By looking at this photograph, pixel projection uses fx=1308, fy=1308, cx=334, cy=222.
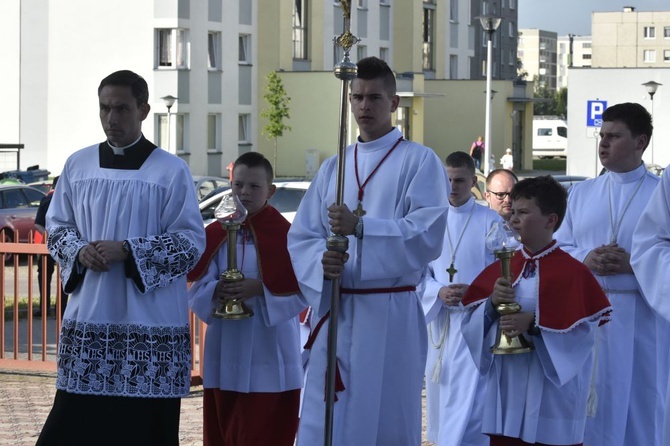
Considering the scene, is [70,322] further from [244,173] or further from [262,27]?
[262,27]

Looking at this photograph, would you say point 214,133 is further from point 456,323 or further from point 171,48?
point 456,323

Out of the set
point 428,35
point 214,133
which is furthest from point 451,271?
point 428,35

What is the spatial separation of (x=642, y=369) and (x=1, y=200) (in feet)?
64.9

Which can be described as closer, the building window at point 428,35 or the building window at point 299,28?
the building window at point 299,28

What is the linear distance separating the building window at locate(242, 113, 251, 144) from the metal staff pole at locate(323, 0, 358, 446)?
45953 mm

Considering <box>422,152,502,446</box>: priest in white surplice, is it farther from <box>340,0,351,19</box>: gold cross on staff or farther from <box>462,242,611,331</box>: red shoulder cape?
<box>340,0,351,19</box>: gold cross on staff

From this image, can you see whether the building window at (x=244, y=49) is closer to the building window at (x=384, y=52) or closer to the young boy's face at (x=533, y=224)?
the building window at (x=384, y=52)

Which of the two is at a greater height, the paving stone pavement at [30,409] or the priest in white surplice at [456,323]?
the priest in white surplice at [456,323]

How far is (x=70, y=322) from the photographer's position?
259 inches

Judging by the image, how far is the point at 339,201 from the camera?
6086mm

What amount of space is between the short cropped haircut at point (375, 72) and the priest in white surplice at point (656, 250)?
1.42 m

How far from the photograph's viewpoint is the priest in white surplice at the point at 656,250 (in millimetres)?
5801

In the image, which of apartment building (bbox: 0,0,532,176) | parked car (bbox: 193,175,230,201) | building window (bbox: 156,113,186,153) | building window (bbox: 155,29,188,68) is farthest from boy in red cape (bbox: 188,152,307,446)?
building window (bbox: 155,29,188,68)

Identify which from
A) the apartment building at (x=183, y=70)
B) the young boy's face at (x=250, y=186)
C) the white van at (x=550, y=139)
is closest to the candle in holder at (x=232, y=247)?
the young boy's face at (x=250, y=186)
